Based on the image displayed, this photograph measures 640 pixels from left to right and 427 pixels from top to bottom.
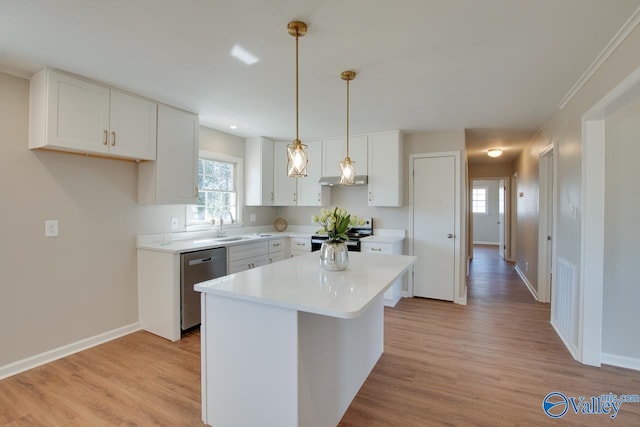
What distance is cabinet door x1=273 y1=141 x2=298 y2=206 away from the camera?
4781 millimetres

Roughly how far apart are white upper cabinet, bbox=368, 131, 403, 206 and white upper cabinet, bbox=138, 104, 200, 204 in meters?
2.27

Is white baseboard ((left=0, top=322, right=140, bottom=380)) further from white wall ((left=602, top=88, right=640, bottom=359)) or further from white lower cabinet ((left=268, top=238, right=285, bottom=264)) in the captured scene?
white wall ((left=602, top=88, right=640, bottom=359))

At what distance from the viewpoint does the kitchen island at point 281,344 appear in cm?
146

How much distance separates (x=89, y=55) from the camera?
7.11ft

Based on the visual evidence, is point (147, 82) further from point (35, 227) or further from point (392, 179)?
point (392, 179)

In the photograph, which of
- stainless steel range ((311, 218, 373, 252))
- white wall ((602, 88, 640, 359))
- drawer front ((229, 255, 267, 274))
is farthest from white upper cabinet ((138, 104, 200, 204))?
white wall ((602, 88, 640, 359))

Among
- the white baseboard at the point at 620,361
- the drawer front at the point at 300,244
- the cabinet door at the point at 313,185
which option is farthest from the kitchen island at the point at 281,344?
the cabinet door at the point at 313,185

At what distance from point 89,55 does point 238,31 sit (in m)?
1.17

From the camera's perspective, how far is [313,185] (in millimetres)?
4676

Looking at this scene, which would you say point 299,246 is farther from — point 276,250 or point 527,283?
point 527,283

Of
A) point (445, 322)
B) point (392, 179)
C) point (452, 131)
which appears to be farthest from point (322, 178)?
point (445, 322)

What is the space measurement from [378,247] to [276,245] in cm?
144

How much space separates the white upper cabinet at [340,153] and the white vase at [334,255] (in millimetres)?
2438

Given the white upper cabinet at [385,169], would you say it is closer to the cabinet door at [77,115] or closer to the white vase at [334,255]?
the white vase at [334,255]
